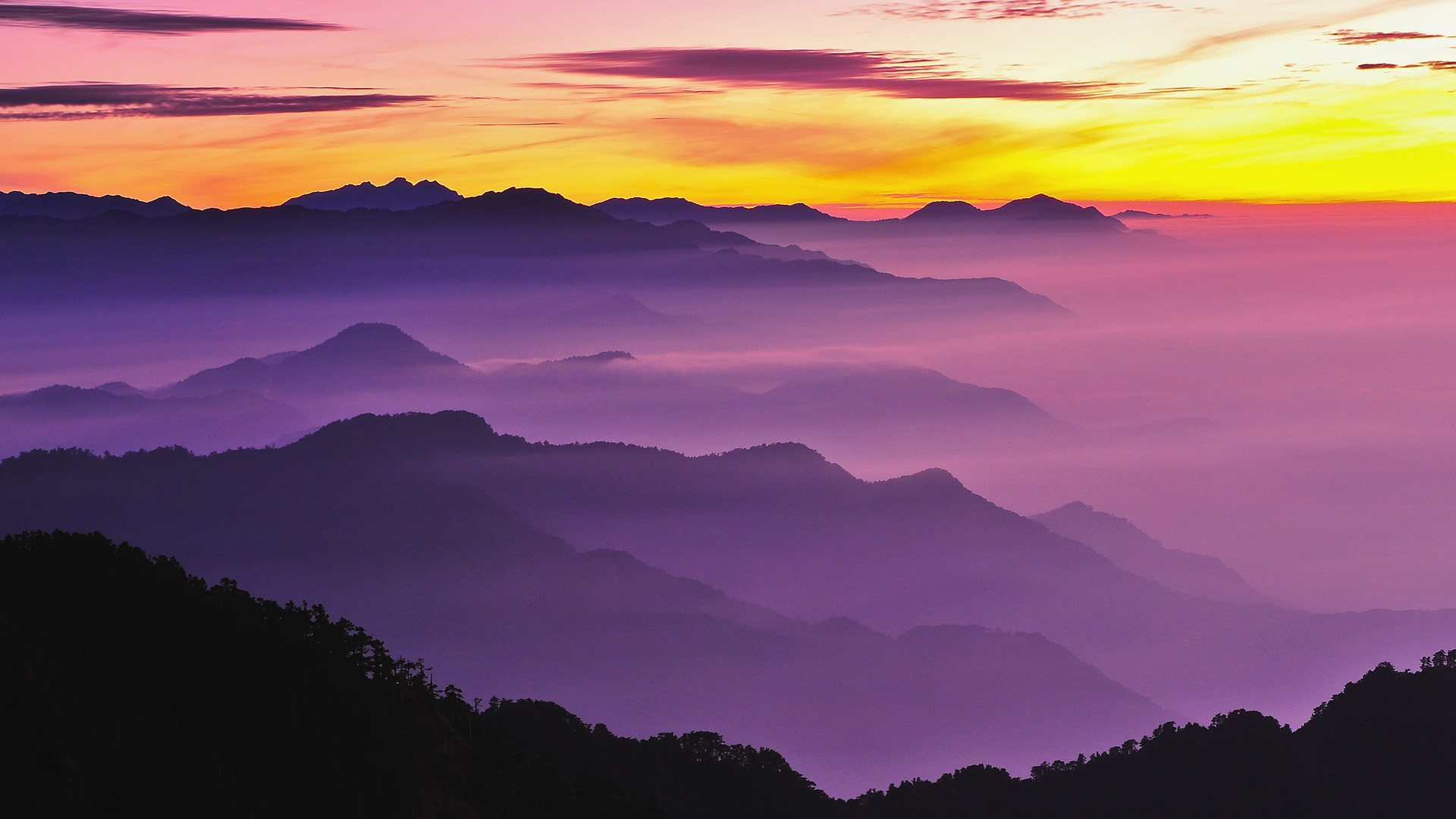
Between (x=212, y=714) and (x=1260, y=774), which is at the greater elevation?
(x=212, y=714)

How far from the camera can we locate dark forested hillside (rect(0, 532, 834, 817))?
31.9 metres

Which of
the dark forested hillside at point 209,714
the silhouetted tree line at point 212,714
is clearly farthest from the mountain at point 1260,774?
the dark forested hillside at point 209,714

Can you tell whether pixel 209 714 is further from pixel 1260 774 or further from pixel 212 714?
pixel 1260 774

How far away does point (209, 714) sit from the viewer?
118 feet

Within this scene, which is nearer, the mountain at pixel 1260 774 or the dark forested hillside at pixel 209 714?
the dark forested hillside at pixel 209 714

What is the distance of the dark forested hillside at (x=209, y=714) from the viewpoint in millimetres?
31906

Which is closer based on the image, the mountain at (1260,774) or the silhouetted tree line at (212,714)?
the silhouetted tree line at (212,714)

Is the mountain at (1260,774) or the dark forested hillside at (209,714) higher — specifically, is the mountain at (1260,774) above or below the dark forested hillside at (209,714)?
below

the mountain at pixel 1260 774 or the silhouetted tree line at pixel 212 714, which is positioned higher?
the silhouetted tree line at pixel 212 714

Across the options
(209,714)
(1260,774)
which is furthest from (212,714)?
(1260,774)

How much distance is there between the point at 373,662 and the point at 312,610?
425 cm

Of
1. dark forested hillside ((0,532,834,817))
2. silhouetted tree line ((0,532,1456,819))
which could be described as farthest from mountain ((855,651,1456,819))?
dark forested hillside ((0,532,834,817))

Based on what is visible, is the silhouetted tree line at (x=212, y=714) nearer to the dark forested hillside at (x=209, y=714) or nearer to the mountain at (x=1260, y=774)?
the dark forested hillside at (x=209, y=714)

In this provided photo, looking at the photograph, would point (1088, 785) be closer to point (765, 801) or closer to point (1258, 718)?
point (1258, 718)
